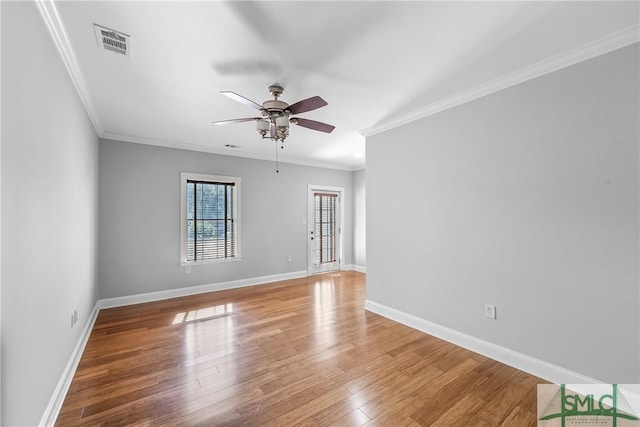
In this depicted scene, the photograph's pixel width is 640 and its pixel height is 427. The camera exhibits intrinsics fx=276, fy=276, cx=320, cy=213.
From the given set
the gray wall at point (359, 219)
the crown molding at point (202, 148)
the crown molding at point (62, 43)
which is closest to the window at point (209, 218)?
the crown molding at point (202, 148)

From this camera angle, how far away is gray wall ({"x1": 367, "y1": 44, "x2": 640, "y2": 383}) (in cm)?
195

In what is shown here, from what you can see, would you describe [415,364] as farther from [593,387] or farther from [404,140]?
[404,140]

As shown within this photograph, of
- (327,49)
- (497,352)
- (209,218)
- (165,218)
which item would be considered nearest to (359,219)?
(209,218)

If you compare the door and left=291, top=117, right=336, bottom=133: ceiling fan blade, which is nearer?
left=291, top=117, right=336, bottom=133: ceiling fan blade

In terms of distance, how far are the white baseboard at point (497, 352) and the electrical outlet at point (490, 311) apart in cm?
26

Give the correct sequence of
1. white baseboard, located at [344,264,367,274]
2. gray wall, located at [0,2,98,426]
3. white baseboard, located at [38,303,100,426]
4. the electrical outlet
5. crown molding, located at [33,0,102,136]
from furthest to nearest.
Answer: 1. white baseboard, located at [344,264,367,274]
2. the electrical outlet
3. white baseboard, located at [38,303,100,426]
4. crown molding, located at [33,0,102,136]
5. gray wall, located at [0,2,98,426]

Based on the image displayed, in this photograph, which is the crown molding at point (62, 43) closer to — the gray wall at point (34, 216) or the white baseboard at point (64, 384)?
the gray wall at point (34, 216)

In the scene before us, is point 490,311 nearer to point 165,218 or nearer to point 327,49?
point 327,49

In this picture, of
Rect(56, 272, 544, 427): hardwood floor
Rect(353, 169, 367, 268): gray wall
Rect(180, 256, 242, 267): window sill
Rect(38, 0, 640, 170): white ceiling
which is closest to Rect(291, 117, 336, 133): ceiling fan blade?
Rect(38, 0, 640, 170): white ceiling

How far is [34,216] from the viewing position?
1593 millimetres

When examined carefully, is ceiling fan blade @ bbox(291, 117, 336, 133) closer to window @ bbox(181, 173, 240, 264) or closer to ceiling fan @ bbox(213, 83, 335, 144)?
ceiling fan @ bbox(213, 83, 335, 144)

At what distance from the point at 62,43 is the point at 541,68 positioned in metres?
3.68

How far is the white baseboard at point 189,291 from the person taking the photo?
415 cm

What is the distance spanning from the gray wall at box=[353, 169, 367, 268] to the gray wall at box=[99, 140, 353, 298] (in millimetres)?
1734
